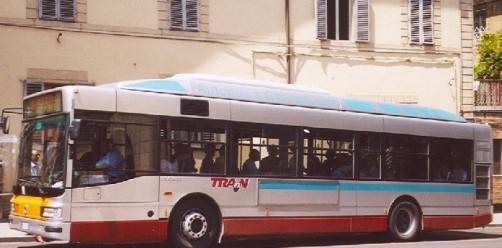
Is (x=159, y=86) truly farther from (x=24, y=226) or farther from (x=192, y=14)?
(x=192, y=14)

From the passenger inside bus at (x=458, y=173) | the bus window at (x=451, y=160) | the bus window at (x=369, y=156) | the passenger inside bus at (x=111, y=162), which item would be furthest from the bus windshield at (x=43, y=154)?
the passenger inside bus at (x=458, y=173)

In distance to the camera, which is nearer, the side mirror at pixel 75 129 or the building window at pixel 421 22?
the side mirror at pixel 75 129

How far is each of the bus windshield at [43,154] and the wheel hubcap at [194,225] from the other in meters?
2.25

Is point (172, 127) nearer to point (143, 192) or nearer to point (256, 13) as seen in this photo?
point (143, 192)

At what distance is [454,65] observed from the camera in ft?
→ 85.9

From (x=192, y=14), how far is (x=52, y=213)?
39.0 ft

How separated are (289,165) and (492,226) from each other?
10.6m

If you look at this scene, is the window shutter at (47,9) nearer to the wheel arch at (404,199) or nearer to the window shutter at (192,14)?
the window shutter at (192,14)

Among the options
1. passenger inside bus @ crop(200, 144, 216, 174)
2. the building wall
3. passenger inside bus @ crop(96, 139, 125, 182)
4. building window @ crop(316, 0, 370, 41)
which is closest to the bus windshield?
passenger inside bus @ crop(96, 139, 125, 182)

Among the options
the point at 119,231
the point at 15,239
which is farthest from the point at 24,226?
the point at 15,239

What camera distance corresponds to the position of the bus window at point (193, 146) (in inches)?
507

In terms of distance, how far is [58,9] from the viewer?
20.7m

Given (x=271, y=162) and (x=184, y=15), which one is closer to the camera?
(x=271, y=162)

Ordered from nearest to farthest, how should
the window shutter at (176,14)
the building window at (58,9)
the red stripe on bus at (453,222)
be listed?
the red stripe on bus at (453,222) → the building window at (58,9) → the window shutter at (176,14)
